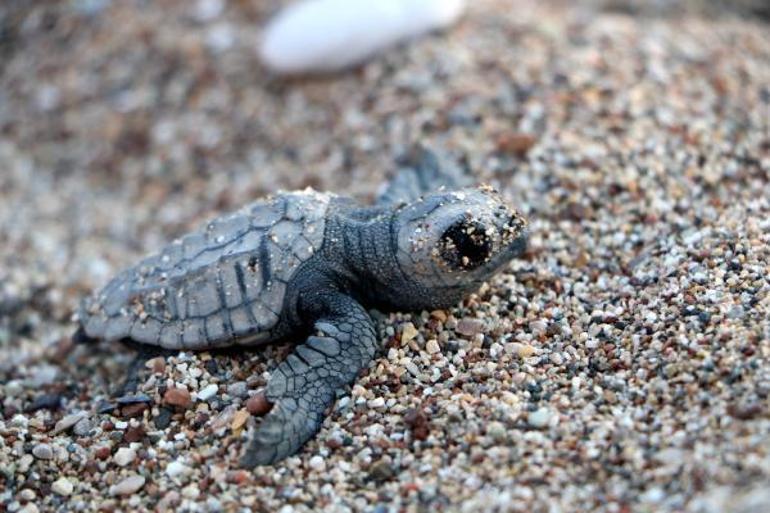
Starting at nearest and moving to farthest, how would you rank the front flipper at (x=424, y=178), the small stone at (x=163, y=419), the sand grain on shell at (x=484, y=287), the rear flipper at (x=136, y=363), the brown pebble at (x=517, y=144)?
1. the sand grain on shell at (x=484, y=287)
2. the small stone at (x=163, y=419)
3. the rear flipper at (x=136, y=363)
4. the front flipper at (x=424, y=178)
5. the brown pebble at (x=517, y=144)

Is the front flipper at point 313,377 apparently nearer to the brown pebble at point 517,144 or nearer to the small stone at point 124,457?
the small stone at point 124,457

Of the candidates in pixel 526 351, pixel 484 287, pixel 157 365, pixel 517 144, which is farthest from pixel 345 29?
pixel 526 351

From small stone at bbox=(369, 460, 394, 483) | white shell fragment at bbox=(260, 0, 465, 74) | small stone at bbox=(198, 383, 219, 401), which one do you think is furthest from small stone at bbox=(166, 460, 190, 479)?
white shell fragment at bbox=(260, 0, 465, 74)

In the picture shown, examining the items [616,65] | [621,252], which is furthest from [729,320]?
[616,65]

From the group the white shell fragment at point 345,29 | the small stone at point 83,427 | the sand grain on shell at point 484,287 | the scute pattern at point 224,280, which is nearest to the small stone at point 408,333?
the sand grain on shell at point 484,287

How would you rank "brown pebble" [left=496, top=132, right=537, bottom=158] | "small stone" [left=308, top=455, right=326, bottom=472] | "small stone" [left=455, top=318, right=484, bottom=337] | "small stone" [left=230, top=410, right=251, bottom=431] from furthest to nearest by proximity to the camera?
"brown pebble" [left=496, top=132, right=537, bottom=158]
"small stone" [left=455, top=318, right=484, bottom=337]
"small stone" [left=230, top=410, right=251, bottom=431]
"small stone" [left=308, top=455, right=326, bottom=472]

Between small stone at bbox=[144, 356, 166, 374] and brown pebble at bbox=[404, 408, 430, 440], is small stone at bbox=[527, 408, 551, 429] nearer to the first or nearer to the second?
brown pebble at bbox=[404, 408, 430, 440]

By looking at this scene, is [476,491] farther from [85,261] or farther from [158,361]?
[85,261]
